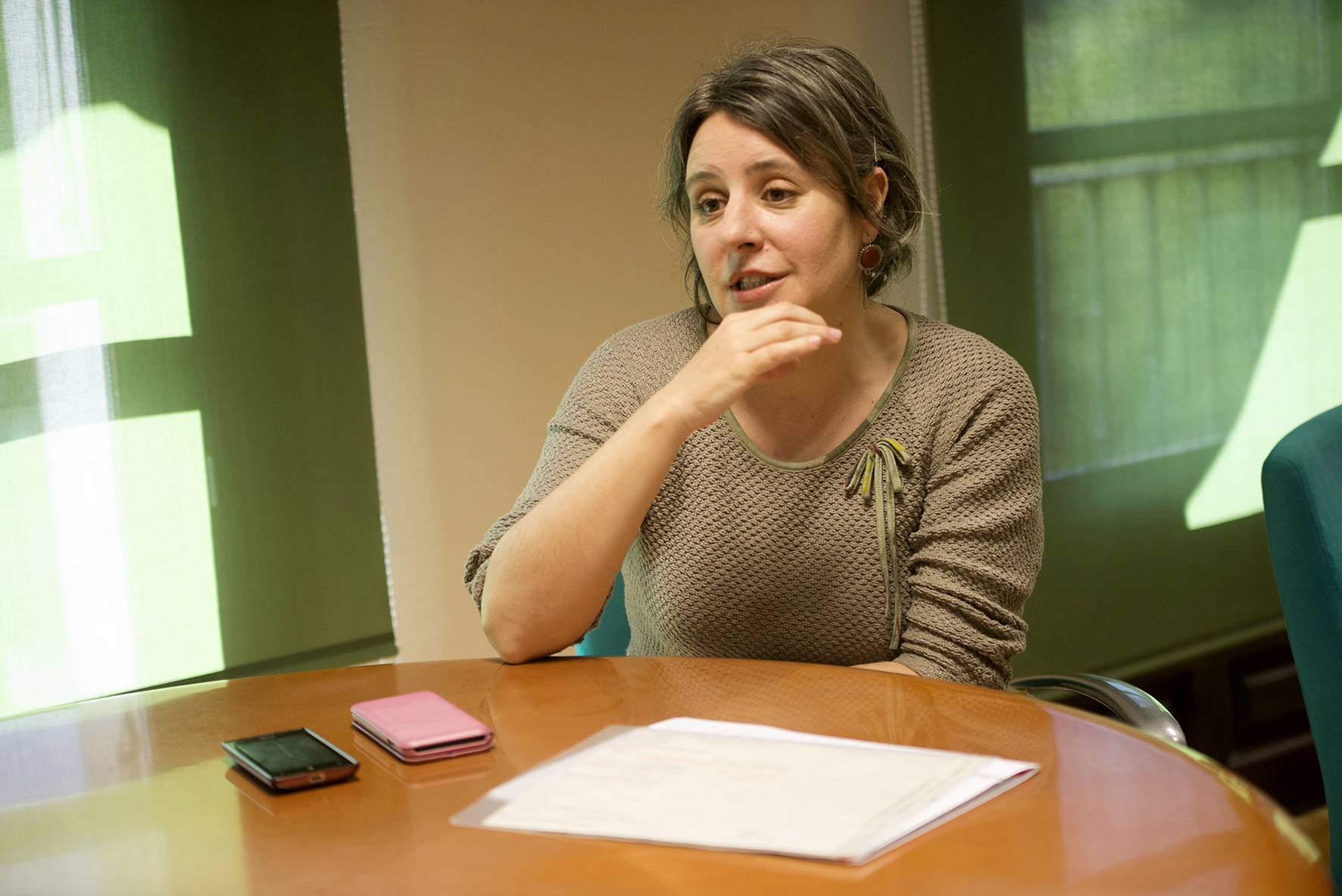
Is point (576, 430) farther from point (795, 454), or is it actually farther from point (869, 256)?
point (869, 256)

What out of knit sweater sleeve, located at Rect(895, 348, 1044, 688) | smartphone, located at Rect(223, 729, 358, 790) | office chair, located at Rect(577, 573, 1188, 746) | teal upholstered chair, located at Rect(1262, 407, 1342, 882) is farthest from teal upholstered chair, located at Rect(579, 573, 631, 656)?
teal upholstered chair, located at Rect(1262, 407, 1342, 882)

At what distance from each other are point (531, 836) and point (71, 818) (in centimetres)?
39

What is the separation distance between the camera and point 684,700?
1087 millimetres

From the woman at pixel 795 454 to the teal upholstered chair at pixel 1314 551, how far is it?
0.35 meters

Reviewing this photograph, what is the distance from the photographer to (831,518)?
1.50 meters

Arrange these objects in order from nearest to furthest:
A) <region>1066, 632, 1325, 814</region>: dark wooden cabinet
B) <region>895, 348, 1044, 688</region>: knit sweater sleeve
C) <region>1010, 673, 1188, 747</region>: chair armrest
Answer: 1. <region>1010, 673, 1188, 747</region>: chair armrest
2. <region>895, 348, 1044, 688</region>: knit sweater sleeve
3. <region>1066, 632, 1325, 814</region>: dark wooden cabinet

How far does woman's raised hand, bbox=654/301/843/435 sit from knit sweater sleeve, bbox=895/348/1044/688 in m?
0.27

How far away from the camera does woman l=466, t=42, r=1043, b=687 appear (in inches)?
53.0

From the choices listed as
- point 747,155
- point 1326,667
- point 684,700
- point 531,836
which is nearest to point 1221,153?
point 747,155

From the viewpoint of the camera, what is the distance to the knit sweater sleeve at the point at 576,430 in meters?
1.45

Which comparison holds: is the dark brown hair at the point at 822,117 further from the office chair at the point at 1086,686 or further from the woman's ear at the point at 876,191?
the office chair at the point at 1086,686

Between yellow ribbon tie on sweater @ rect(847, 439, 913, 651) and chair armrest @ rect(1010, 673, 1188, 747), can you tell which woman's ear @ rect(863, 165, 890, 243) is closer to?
yellow ribbon tie on sweater @ rect(847, 439, 913, 651)

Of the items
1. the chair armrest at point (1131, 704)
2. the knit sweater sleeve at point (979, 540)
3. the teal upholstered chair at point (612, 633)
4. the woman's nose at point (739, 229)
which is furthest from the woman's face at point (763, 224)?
the chair armrest at point (1131, 704)

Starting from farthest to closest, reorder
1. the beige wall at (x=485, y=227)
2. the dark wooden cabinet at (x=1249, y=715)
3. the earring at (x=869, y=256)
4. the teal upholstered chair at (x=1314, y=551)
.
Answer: the dark wooden cabinet at (x=1249, y=715), the beige wall at (x=485, y=227), the earring at (x=869, y=256), the teal upholstered chair at (x=1314, y=551)
